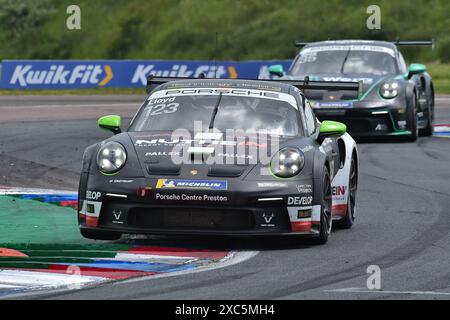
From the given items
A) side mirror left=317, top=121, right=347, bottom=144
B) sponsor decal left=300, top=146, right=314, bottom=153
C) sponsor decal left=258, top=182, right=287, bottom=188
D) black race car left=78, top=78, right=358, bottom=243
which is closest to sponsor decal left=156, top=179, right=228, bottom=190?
black race car left=78, top=78, right=358, bottom=243

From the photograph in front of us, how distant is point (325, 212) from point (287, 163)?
59 centimetres

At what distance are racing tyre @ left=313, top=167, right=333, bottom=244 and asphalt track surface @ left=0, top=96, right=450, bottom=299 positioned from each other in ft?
0.36

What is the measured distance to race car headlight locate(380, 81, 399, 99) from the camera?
61.6ft

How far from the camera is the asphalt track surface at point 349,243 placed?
7.55 m

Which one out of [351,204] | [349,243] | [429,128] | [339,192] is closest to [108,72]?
[429,128]

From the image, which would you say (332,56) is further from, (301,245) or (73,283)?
(73,283)

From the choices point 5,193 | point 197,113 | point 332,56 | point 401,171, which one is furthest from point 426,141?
point 197,113

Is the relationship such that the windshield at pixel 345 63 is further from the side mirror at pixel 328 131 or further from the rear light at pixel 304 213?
the rear light at pixel 304 213

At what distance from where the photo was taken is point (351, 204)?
11.2 metres

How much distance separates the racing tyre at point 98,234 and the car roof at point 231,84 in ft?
5.63

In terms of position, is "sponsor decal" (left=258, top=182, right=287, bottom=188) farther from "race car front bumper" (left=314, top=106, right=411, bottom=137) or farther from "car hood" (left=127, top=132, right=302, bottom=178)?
"race car front bumper" (left=314, top=106, right=411, bottom=137)
